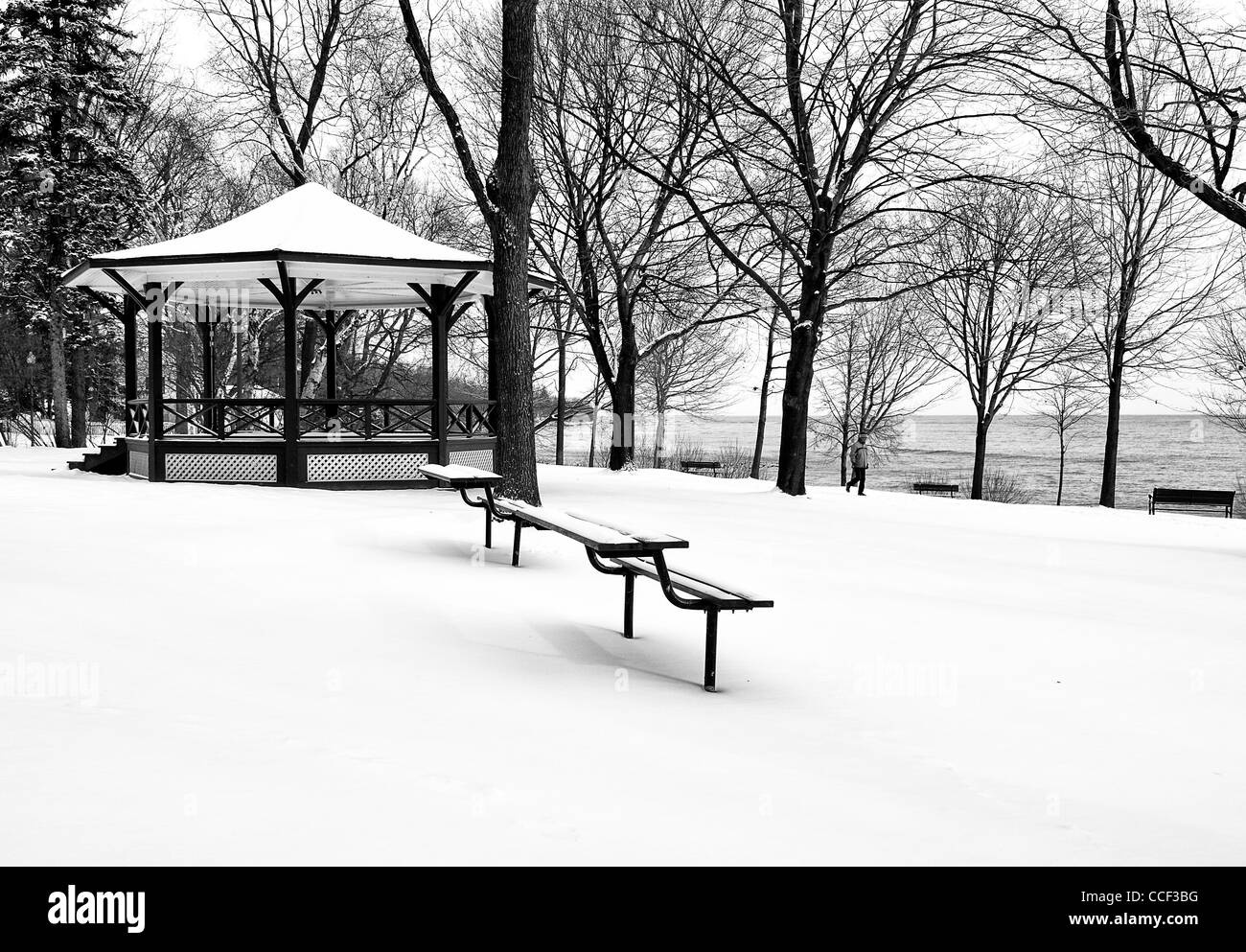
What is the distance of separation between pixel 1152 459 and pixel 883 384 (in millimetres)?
48153

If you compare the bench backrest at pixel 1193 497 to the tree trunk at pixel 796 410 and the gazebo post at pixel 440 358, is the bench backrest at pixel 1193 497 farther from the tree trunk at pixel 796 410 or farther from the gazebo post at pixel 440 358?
the gazebo post at pixel 440 358

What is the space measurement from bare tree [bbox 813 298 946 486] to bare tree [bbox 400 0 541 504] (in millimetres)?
27344

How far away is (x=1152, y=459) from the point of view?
262ft

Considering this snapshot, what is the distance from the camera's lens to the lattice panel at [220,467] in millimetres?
17500

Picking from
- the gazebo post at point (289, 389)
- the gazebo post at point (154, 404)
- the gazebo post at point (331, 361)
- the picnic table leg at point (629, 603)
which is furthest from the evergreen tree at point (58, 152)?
the picnic table leg at point (629, 603)

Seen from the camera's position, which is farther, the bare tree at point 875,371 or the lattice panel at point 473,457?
the bare tree at point 875,371

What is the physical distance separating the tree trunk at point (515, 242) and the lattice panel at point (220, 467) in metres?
6.34

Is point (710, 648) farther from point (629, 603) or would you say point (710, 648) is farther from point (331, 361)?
point (331, 361)

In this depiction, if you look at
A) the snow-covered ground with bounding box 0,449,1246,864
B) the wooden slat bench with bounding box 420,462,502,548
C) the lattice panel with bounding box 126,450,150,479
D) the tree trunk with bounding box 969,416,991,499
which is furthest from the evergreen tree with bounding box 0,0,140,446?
the tree trunk with bounding box 969,416,991,499

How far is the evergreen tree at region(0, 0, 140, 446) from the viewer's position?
27984 millimetres

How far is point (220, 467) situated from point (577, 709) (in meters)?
14.4

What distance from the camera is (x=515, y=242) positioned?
12.9m

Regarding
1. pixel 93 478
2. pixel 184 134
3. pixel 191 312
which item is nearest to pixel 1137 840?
pixel 93 478

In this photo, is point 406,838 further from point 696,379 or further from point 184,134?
point 696,379
